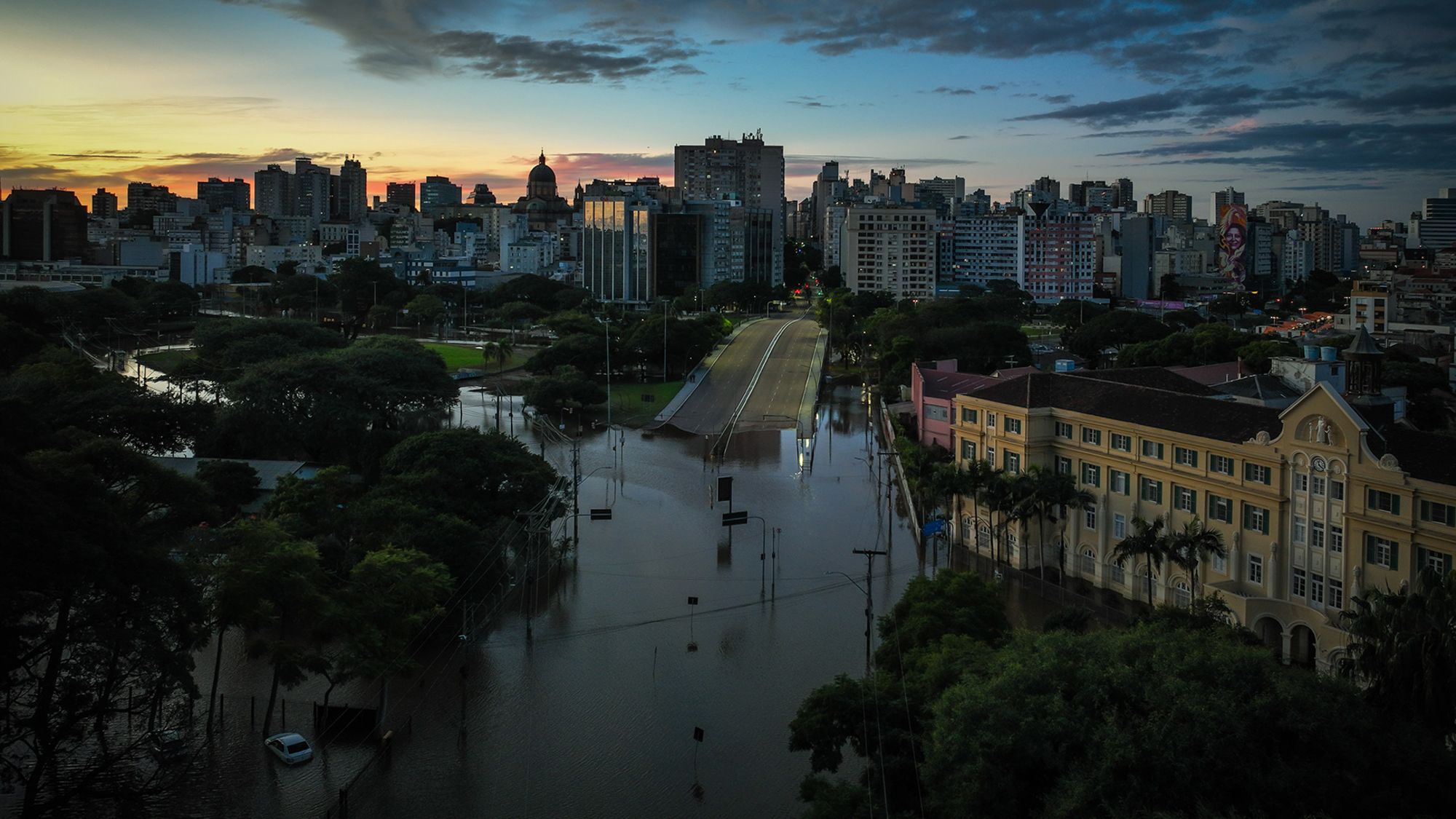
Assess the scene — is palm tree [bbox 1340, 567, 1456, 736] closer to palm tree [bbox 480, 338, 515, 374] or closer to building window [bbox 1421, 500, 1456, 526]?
building window [bbox 1421, 500, 1456, 526]

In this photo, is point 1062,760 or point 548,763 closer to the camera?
point 1062,760

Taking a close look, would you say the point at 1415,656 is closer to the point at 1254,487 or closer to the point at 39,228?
the point at 1254,487

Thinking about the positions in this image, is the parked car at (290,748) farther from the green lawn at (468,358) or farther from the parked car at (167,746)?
the green lawn at (468,358)

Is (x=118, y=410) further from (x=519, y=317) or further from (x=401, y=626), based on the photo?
(x=519, y=317)

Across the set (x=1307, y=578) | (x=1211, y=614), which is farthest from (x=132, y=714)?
(x=1307, y=578)

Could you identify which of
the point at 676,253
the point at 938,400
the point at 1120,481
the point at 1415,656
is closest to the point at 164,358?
the point at 938,400

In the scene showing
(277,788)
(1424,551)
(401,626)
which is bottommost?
(277,788)

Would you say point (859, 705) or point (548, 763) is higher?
point (859, 705)

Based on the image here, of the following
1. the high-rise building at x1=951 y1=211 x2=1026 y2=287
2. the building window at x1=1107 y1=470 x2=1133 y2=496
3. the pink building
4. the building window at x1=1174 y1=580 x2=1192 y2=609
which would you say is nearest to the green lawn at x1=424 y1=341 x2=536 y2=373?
the pink building
